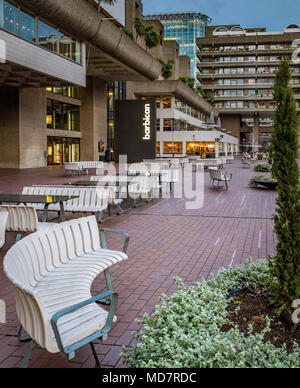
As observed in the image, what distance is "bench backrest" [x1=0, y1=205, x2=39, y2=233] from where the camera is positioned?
6.59 metres

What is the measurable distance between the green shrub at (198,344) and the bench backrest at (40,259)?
653 millimetres

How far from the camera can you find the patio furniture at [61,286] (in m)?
2.71

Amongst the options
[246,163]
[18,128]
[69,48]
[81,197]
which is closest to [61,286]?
[81,197]

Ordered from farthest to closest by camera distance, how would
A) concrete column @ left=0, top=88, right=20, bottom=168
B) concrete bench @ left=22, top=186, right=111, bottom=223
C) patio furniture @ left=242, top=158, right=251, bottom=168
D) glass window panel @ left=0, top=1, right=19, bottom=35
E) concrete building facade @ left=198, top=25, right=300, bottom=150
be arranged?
concrete building facade @ left=198, top=25, right=300, bottom=150, patio furniture @ left=242, top=158, right=251, bottom=168, concrete column @ left=0, top=88, right=20, bottom=168, glass window panel @ left=0, top=1, right=19, bottom=35, concrete bench @ left=22, top=186, right=111, bottom=223

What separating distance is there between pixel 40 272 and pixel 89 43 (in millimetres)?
25492

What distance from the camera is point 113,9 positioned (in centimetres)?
3500

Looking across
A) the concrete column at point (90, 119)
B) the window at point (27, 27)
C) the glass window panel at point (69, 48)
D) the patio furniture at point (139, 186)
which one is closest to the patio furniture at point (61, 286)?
the patio furniture at point (139, 186)

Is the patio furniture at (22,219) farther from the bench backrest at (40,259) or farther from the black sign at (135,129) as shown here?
the black sign at (135,129)

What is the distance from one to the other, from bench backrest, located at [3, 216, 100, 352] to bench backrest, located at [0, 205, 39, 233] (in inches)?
85.6

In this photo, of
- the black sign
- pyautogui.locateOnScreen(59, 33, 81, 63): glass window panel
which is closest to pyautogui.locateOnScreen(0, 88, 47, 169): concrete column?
pyautogui.locateOnScreen(59, 33, 81, 63): glass window panel

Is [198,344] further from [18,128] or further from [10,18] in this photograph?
[18,128]

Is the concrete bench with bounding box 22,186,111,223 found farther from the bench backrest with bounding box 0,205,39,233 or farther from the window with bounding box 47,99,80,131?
the window with bounding box 47,99,80,131

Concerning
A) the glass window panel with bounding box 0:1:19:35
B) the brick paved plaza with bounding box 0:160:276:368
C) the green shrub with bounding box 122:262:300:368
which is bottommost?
the brick paved plaza with bounding box 0:160:276:368
